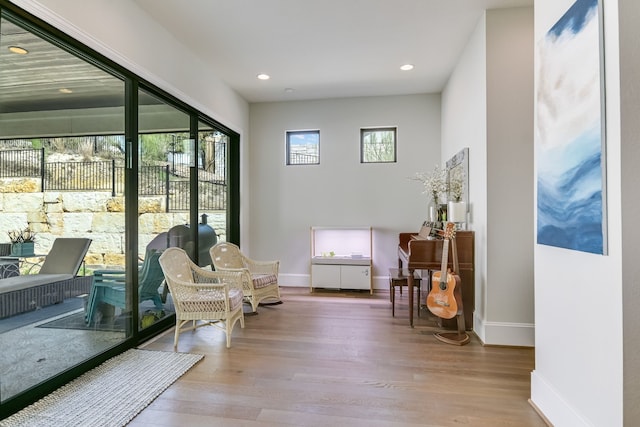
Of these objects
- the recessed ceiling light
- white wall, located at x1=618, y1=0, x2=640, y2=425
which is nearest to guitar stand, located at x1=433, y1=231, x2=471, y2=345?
white wall, located at x1=618, y1=0, x2=640, y2=425

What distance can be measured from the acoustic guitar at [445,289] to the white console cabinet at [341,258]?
6.15ft

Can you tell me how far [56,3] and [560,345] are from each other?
3829 mm

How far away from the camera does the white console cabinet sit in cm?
502

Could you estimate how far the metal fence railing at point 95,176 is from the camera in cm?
213

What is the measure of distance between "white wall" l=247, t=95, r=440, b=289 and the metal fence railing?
5.14 feet

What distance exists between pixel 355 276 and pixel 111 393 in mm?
3472

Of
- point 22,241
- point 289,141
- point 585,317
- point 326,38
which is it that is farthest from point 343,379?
point 289,141

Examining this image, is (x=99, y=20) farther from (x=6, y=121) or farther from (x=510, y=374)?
(x=510, y=374)

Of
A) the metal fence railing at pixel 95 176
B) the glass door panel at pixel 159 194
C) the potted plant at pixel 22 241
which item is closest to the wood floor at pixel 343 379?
the glass door panel at pixel 159 194

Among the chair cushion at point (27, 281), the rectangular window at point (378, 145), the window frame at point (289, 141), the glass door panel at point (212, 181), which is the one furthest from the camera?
the window frame at point (289, 141)

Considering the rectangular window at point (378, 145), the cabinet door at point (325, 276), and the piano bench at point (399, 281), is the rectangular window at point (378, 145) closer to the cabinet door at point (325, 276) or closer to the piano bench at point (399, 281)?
the cabinet door at point (325, 276)

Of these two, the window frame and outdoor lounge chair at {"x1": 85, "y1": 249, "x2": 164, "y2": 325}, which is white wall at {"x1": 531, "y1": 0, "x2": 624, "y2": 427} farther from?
the window frame

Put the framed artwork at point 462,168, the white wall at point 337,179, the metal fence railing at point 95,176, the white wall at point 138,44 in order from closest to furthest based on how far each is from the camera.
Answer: the metal fence railing at point 95,176 → the white wall at point 138,44 → the framed artwork at point 462,168 → the white wall at point 337,179

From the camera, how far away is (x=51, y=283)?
233cm
